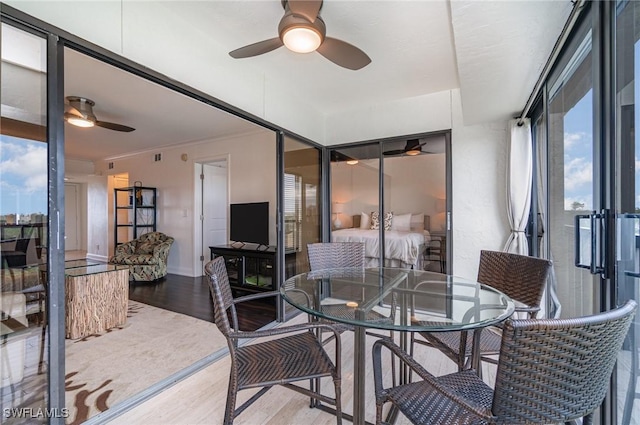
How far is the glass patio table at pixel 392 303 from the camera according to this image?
130 centimetres

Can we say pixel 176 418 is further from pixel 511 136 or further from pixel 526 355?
pixel 511 136

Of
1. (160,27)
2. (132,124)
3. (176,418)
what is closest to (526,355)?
(176,418)

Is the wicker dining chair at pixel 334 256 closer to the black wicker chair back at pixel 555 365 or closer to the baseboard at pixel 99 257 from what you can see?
the black wicker chair back at pixel 555 365

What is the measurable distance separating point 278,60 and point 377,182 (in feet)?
6.49

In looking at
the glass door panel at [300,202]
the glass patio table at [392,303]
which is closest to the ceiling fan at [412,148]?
the glass door panel at [300,202]

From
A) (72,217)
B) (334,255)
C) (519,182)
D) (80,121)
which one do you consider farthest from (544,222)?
(72,217)

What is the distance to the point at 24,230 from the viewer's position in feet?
4.54

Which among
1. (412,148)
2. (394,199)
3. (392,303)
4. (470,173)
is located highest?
(412,148)

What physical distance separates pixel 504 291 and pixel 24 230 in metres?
2.79

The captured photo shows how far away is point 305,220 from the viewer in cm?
384

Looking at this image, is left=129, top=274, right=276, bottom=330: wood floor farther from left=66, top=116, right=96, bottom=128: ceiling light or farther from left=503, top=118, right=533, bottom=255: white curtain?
left=503, top=118, right=533, bottom=255: white curtain

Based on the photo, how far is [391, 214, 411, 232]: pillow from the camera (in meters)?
3.67

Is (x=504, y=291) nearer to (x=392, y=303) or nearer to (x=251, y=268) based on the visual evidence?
(x=392, y=303)

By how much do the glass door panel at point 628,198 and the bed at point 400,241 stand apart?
2389 millimetres
